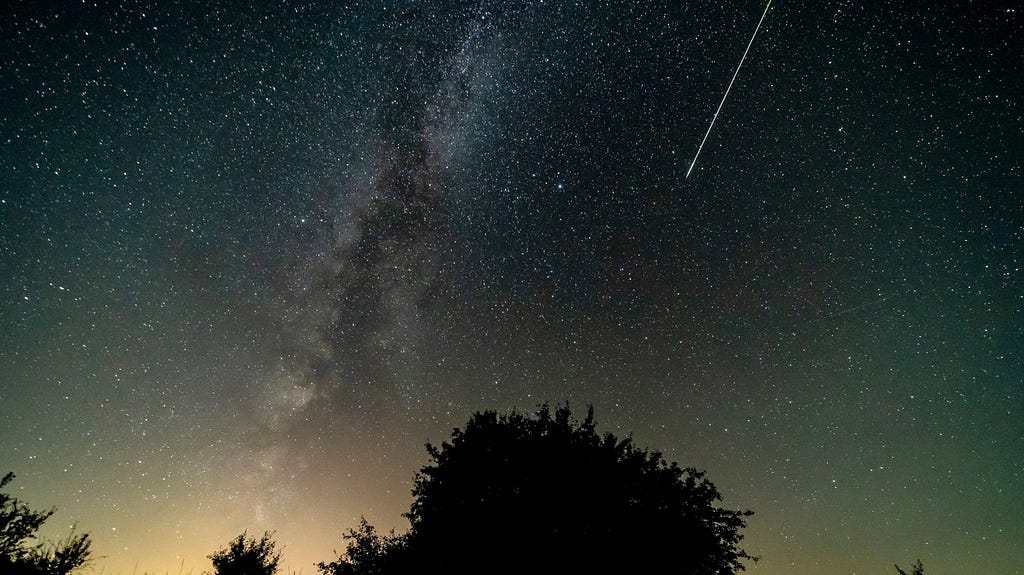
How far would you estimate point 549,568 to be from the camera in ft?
32.1

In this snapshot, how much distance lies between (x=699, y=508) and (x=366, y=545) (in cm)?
1210

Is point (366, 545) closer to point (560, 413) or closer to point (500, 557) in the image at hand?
point (500, 557)

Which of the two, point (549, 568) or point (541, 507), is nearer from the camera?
point (549, 568)

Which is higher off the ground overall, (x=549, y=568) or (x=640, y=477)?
(x=640, y=477)

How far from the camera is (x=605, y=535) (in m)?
10.4

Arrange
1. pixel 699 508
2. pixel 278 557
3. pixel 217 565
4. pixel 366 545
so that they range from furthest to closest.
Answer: pixel 278 557 → pixel 217 565 → pixel 366 545 → pixel 699 508

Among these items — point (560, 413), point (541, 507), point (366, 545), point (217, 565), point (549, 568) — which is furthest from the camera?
point (217, 565)

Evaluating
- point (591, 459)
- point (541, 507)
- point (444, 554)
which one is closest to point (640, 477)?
point (591, 459)

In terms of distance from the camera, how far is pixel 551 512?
10.8m

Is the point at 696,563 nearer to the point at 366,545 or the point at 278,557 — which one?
the point at 366,545

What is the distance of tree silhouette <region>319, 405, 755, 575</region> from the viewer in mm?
10281

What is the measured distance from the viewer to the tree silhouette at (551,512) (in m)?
10.3

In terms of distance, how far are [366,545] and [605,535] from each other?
385 inches

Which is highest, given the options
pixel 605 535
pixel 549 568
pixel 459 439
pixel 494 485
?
pixel 459 439
